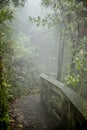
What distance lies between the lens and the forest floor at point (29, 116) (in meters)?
7.27

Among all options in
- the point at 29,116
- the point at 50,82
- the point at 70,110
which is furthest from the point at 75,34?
the point at 70,110

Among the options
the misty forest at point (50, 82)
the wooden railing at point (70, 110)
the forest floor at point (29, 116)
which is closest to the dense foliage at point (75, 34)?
the misty forest at point (50, 82)

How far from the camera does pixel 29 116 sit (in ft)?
27.4

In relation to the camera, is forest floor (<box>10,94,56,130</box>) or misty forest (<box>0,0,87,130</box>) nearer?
misty forest (<box>0,0,87,130</box>)

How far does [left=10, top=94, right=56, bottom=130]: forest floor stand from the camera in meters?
7.27

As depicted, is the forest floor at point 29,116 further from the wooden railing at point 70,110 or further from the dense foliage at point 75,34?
the dense foliage at point 75,34

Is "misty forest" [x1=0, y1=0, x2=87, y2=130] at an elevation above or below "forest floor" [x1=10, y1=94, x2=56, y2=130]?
above

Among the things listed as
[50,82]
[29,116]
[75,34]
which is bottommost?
[29,116]

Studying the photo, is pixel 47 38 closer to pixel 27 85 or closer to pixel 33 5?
pixel 33 5

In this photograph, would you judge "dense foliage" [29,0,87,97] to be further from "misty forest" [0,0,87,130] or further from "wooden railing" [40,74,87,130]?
"wooden railing" [40,74,87,130]

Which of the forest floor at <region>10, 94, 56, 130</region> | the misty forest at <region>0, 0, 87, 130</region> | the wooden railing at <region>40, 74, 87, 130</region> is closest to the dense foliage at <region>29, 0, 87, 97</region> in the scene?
the misty forest at <region>0, 0, 87, 130</region>

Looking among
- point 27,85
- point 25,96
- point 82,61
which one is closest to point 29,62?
point 27,85

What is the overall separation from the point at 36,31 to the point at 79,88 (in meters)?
17.5

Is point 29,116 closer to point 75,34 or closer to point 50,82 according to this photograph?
point 50,82
